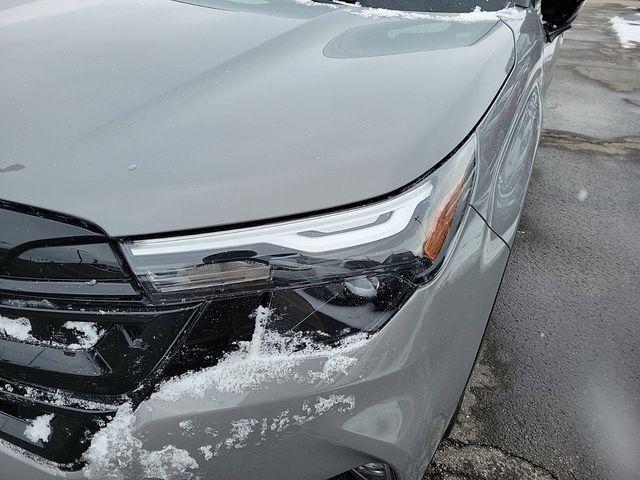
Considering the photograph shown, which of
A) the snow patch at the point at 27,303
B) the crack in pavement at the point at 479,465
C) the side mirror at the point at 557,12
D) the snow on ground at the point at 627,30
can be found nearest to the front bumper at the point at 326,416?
the snow patch at the point at 27,303

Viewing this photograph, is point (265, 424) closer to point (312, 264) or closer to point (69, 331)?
point (312, 264)

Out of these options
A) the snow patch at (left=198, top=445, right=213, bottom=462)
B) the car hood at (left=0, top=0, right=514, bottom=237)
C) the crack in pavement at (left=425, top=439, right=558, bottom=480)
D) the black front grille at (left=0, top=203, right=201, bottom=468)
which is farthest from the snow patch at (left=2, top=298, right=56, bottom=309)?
the crack in pavement at (left=425, top=439, right=558, bottom=480)

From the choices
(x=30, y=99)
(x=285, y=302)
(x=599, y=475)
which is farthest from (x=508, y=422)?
(x=30, y=99)

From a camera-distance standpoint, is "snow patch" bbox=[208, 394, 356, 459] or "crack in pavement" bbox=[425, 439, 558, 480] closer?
"snow patch" bbox=[208, 394, 356, 459]

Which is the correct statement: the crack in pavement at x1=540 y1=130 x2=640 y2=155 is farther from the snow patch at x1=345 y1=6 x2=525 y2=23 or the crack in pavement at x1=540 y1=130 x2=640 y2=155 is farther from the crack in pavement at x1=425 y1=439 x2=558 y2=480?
the crack in pavement at x1=425 y1=439 x2=558 y2=480

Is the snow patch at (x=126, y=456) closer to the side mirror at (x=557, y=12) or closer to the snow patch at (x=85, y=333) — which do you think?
the snow patch at (x=85, y=333)

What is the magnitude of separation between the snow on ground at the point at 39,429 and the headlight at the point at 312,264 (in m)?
→ 0.30

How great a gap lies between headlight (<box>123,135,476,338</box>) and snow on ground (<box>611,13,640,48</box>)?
1013 centimetres

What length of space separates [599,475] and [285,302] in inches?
54.6

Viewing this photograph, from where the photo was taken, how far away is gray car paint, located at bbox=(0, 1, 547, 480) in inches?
37.2

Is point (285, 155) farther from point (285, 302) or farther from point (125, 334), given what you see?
point (125, 334)

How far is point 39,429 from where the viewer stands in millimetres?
984

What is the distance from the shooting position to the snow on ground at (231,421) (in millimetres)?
938

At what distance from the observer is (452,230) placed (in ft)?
3.77
